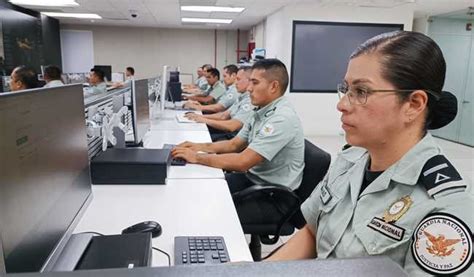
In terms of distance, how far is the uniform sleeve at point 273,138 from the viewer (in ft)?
6.73

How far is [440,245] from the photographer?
0.80 metres

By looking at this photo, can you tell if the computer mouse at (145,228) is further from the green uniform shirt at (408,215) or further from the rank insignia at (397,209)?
the rank insignia at (397,209)

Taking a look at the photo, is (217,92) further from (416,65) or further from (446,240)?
(446,240)

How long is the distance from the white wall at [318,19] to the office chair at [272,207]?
4.54 meters

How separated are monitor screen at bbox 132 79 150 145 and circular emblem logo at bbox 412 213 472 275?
169 cm

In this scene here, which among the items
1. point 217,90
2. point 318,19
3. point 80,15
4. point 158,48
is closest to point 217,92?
point 217,90

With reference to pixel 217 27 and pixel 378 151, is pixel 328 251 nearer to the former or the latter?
pixel 378 151

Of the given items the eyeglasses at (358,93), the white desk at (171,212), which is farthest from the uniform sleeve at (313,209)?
the eyeglasses at (358,93)

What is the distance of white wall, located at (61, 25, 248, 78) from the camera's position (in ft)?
35.3

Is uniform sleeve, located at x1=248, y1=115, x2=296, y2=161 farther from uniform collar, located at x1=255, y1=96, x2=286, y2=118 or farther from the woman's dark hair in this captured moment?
the woman's dark hair

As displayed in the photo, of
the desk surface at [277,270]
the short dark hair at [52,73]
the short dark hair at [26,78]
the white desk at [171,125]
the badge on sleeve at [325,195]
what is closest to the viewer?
the desk surface at [277,270]

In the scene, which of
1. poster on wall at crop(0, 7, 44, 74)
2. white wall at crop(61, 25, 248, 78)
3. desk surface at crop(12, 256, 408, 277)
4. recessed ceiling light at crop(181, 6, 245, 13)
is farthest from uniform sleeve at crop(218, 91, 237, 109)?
white wall at crop(61, 25, 248, 78)

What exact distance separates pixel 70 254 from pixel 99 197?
584 mm

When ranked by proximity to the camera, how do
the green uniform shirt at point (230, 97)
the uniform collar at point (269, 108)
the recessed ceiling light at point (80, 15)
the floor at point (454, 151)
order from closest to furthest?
the uniform collar at point (269, 108) < the floor at point (454, 151) < the green uniform shirt at point (230, 97) < the recessed ceiling light at point (80, 15)
